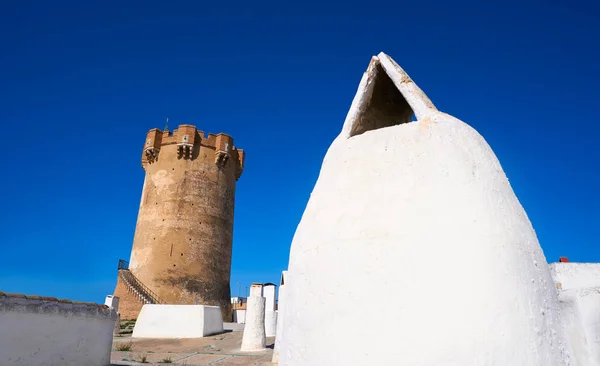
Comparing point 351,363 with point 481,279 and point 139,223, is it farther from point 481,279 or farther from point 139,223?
point 139,223

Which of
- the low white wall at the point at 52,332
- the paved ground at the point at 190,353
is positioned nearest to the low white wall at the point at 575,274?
the paved ground at the point at 190,353

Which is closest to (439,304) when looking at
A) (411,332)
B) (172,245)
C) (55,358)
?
(411,332)

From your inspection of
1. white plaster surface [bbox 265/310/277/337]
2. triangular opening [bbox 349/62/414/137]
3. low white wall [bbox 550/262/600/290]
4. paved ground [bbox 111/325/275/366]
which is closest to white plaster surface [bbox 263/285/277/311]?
white plaster surface [bbox 265/310/277/337]

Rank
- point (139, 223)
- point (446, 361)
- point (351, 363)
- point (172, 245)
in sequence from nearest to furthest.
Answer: point (446, 361)
point (351, 363)
point (172, 245)
point (139, 223)

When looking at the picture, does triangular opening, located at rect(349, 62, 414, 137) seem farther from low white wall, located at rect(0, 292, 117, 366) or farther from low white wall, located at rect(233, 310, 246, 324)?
low white wall, located at rect(233, 310, 246, 324)

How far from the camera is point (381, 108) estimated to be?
10.3 feet

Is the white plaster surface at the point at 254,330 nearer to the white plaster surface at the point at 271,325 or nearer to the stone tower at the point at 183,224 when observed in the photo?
the white plaster surface at the point at 271,325

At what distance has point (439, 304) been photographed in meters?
1.83

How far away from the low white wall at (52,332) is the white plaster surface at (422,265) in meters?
4.96

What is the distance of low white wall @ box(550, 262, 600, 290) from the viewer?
11.6ft

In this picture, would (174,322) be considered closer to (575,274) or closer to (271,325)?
(271,325)

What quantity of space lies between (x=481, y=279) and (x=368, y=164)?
88cm

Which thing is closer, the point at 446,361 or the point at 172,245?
the point at 446,361

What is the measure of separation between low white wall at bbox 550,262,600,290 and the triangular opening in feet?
6.27
